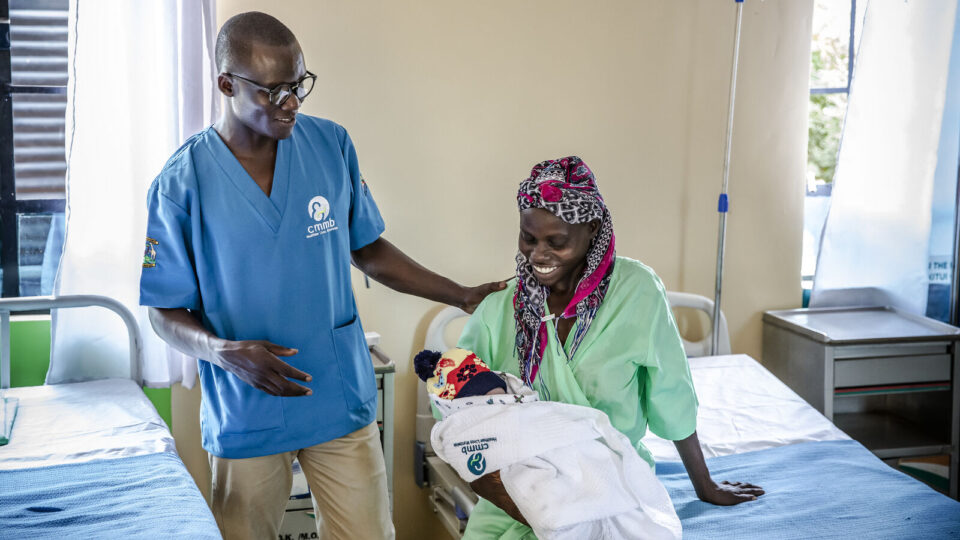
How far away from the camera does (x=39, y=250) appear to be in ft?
9.97

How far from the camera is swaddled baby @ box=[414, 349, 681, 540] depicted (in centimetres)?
161

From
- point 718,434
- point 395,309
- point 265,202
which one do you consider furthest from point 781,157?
point 265,202

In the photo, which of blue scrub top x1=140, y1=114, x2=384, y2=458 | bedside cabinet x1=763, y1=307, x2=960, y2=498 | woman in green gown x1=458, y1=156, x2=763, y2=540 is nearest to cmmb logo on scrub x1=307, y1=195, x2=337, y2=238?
blue scrub top x1=140, y1=114, x2=384, y2=458

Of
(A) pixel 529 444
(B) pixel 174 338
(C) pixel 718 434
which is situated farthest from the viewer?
(C) pixel 718 434

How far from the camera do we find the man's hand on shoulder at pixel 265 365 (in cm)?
164

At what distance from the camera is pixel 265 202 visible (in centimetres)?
193

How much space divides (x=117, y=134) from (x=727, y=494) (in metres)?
2.18

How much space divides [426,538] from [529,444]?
2045mm

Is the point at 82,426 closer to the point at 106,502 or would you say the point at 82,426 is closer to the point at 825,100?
the point at 106,502

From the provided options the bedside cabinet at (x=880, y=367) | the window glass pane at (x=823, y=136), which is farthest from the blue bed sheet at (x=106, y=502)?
the window glass pane at (x=823, y=136)

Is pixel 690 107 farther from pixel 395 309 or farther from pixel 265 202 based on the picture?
pixel 265 202

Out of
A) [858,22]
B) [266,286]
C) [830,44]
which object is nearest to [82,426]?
[266,286]

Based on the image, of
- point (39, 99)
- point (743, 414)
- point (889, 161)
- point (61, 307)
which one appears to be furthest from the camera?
point (889, 161)

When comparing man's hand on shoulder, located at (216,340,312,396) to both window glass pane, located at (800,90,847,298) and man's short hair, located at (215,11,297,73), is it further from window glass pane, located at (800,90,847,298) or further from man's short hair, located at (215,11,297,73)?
window glass pane, located at (800,90,847,298)
